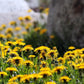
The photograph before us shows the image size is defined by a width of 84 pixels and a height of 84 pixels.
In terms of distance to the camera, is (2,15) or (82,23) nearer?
(82,23)

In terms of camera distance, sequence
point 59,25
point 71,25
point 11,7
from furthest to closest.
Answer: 1. point 11,7
2. point 59,25
3. point 71,25

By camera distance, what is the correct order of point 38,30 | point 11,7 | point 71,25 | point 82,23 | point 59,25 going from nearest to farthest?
point 82,23
point 71,25
point 59,25
point 38,30
point 11,7

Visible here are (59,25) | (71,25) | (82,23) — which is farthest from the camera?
(59,25)

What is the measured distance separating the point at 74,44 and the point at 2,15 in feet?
13.9

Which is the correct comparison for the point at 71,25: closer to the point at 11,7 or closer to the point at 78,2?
the point at 78,2

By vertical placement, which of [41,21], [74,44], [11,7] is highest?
[11,7]

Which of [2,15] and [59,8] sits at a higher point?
[2,15]

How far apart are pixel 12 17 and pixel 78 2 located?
12.6 feet

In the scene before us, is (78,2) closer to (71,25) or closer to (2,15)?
(71,25)

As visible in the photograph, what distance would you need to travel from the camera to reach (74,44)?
5.31 meters

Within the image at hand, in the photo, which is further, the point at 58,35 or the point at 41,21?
the point at 41,21

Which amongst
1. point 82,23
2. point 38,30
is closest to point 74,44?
point 82,23

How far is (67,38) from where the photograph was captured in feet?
19.2

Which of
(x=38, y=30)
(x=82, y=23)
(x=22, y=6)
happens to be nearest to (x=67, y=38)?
(x=82, y=23)
